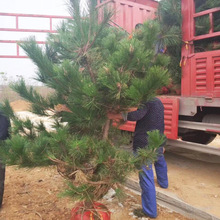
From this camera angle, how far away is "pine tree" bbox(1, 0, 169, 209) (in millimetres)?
1502

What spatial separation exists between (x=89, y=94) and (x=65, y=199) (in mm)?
1899

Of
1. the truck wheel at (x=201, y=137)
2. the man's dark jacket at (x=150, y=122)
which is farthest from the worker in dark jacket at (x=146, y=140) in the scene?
the truck wheel at (x=201, y=137)

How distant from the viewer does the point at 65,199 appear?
2.94m

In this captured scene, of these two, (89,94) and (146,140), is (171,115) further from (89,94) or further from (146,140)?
(89,94)

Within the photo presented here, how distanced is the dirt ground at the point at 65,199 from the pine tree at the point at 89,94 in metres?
0.39

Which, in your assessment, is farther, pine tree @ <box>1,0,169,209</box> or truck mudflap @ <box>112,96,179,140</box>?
truck mudflap @ <box>112,96,179,140</box>


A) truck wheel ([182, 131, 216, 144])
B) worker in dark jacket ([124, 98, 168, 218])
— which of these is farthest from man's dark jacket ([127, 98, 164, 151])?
truck wheel ([182, 131, 216, 144])

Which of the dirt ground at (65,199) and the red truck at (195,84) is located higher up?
the red truck at (195,84)

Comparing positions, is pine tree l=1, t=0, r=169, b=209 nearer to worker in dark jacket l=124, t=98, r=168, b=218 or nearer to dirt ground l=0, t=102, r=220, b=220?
dirt ground l=0, t=102, r=220, b=220

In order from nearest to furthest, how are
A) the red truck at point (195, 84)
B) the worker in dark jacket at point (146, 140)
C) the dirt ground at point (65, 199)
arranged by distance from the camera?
1. the worker in dark jacket at point (146, 140)
2. the dirt ground at point (65, 199)
3. the red truck at point (195, 84)

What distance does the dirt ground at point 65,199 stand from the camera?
259cm

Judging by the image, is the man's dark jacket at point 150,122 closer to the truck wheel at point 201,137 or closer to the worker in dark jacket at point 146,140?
the worker in dark jacket at point 146,140

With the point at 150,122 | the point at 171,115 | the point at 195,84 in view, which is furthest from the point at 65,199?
the point at 195,84

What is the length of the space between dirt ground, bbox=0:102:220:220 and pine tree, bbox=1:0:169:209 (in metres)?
0.39
